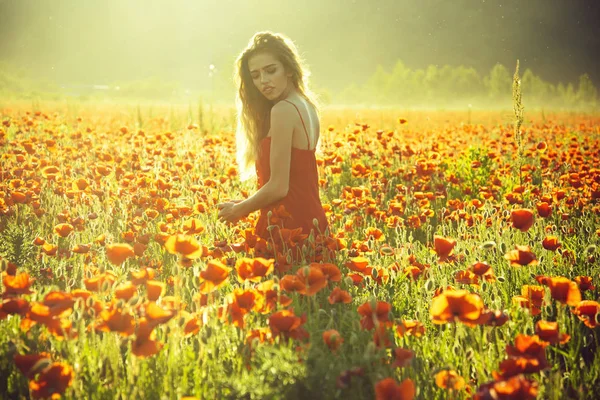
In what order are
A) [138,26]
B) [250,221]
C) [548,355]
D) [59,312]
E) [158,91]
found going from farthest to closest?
[138,26]
[158,91]
[250,221]
[548,355]
[59,312]

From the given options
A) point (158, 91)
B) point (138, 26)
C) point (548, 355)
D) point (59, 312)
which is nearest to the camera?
point (59, 312)

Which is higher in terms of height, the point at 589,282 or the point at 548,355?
the point at 589,282

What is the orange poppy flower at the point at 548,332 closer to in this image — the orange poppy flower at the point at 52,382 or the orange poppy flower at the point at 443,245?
the orange poppy flower at the point at 443,245

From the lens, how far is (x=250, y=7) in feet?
630

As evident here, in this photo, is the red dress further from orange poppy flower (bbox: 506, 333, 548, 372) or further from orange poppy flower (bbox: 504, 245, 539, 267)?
orange poppy flower (bbox: 506, 333, 548, 372)

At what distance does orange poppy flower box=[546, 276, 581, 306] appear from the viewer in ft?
5.42

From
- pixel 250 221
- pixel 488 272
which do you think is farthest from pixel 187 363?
pixel 250 221

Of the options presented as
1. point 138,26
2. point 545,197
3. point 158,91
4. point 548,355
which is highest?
point 138,26

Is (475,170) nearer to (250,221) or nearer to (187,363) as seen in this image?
(250,221)

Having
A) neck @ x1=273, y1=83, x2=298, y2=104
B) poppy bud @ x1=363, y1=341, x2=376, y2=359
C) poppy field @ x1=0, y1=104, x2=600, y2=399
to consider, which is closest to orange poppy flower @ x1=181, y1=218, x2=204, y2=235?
poppy field @ x1=0, y1=104, x2=600, y2=399

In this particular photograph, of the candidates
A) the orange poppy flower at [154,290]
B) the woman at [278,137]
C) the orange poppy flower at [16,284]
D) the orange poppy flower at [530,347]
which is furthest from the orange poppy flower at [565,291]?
the orange poppy flower at [16,284]

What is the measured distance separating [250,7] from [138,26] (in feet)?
138

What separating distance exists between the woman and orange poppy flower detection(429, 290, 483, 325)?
1.36 metres

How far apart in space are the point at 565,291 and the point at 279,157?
1.72 meters
